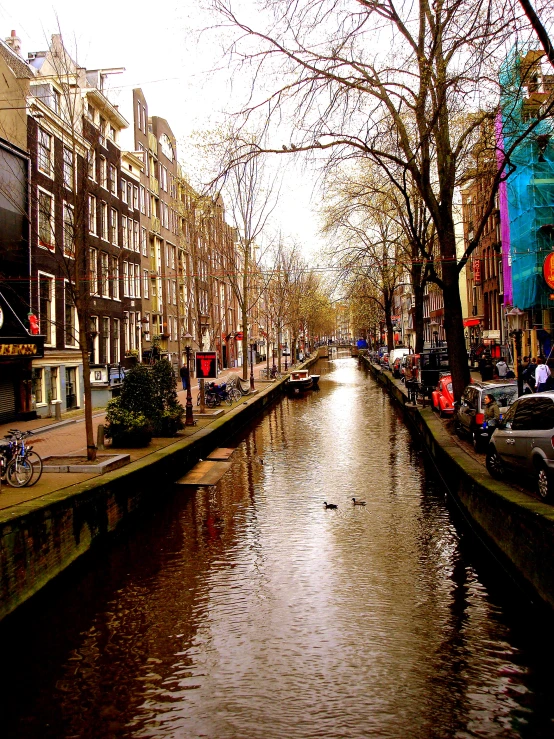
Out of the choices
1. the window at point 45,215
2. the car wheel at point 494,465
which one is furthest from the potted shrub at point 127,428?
the car wheel at point 494,465

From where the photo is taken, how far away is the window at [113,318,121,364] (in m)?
38.7

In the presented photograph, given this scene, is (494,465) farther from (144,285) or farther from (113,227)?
(144,285)

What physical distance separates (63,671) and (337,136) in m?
12.9

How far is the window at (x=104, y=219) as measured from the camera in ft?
121

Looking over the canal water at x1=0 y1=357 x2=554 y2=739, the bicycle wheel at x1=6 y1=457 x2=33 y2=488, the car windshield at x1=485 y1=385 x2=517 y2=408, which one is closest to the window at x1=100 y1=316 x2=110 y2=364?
the canal water at x1=0 y1=357 x2=554 y2=739

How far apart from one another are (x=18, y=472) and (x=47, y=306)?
58.2 feet

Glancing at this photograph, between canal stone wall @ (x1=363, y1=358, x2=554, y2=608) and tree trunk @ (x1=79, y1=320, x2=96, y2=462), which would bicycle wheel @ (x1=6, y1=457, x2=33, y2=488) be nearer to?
tree trunk @ (x1=79, y1=320, x2=96, y2=462)

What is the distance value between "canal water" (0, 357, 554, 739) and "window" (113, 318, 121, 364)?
24287 mm

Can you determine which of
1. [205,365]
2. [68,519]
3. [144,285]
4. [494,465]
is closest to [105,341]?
[205,365]

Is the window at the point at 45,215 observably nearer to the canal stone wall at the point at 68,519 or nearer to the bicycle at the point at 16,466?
the bicycle at the point at 16,466

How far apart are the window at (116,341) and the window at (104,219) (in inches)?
178

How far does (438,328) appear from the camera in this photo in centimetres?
8462

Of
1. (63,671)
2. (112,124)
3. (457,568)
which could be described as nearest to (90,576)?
(63,671)

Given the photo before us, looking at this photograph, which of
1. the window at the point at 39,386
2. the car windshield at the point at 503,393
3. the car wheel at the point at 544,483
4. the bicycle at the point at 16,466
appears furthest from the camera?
the window at the point at 39,386
